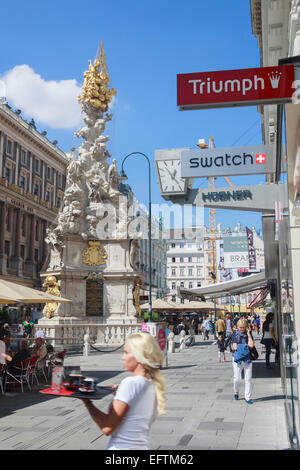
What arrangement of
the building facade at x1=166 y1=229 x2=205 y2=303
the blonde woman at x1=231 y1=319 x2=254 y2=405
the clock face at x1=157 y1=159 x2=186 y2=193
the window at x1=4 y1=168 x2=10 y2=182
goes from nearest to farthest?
1. the blonde woman at x1=231 y1=319 x2=254 y2=405
2. the clock face at x1=157 y1=159 x2=186 y2=193
3. the window at x1=4 y1=168 x2=10 y2=182
4. the building facade at x1=166 y1=229 x2=205 y2=303

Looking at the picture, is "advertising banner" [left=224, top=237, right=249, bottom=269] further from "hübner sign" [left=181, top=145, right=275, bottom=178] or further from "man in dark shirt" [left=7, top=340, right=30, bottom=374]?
"hübner sign" [left=181, top=145, right=275, bottom=178]

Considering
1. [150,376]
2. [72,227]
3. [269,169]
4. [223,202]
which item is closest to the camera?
[150,376]

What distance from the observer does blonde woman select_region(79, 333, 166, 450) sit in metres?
2.97

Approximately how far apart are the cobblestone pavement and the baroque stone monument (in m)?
11.8

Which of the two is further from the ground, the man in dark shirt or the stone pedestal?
the stone pedestal

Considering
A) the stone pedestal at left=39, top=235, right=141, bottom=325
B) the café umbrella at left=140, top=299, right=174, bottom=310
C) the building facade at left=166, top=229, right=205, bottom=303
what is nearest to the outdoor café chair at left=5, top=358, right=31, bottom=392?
Answer: the stone pedestal at left=39, top=235, right=141, bottom=325

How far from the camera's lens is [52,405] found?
31.8ft

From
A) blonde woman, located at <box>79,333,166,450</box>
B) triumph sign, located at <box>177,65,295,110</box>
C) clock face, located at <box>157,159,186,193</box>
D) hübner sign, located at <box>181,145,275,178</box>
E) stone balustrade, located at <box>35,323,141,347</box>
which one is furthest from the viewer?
stone balustrade, located at <box>35,323,141,347</box>

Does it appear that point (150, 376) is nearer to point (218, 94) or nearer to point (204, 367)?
point (218, 94)

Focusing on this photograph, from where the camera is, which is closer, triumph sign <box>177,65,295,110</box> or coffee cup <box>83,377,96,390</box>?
coffee cup <box>83,377,96,390</box>

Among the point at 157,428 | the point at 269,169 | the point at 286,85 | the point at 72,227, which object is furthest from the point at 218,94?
the point at 72,227

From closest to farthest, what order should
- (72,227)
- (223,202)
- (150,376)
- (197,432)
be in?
1. (150,376)
2. (197,432)
3. (223,202)
4. (72,227)

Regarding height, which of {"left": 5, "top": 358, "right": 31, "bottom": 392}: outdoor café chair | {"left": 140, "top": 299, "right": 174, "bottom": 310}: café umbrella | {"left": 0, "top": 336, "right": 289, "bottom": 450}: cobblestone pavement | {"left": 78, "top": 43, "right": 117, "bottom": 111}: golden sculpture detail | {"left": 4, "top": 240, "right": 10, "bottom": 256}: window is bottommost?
{"left": 0, "top": 336, "right": 289, "bottom": 450}: cobblestone pavement
